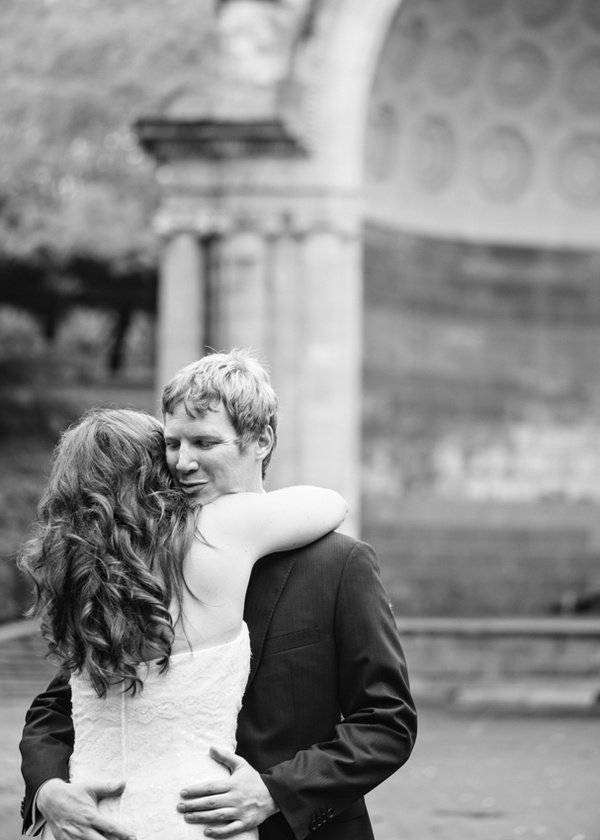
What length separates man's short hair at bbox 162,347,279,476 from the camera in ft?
8.67

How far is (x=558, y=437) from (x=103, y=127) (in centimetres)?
810

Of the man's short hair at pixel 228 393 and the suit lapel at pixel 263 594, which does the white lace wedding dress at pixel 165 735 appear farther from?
the man's short hair at pixel 228 393

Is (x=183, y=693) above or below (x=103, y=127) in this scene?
below

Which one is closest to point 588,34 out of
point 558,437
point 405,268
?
point 405,268

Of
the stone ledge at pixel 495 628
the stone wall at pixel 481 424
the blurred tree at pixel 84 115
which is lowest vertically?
the stone ledge at pixel 495 628

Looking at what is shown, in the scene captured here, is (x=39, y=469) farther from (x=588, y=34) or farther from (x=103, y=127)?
(x=588, y=34)

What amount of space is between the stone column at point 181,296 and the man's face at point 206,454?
364 inches

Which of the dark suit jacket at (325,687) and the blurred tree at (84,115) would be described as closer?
the dark suit jacket at (325,687)

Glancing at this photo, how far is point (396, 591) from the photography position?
14000 millimetres

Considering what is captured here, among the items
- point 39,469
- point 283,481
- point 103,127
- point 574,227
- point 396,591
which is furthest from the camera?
point 39,469

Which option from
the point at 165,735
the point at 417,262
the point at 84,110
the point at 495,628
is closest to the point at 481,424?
the point at 417,262

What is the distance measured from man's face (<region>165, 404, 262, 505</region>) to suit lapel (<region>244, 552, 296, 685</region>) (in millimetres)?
171

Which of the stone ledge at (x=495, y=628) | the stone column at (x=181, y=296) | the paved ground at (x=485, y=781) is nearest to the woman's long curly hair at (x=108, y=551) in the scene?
the paved ground at (x=485, y=781)

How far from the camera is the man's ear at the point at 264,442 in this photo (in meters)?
2.73
